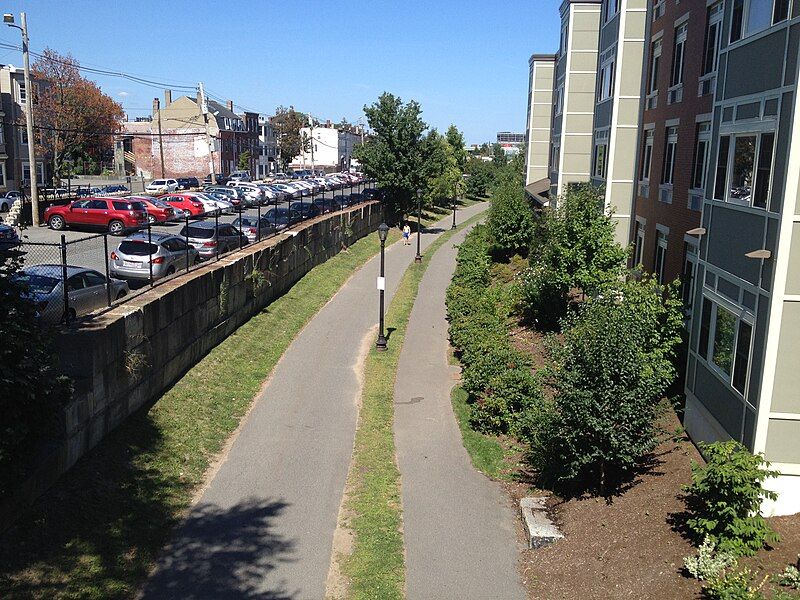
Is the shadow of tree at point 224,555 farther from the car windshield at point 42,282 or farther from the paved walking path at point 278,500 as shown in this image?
the car windshield at point 42,282

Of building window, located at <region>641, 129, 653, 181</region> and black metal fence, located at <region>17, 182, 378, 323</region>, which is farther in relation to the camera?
building window, located at <region>641, 129, 653, 181</region>

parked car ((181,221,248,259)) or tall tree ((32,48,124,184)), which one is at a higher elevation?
tall tree ((32,48,124,184))

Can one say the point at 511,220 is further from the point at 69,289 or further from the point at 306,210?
the point at 69,289

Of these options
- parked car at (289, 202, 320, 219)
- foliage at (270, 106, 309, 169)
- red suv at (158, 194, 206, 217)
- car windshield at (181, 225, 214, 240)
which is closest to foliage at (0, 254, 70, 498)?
car windshield at (181, 225, 214, 240)

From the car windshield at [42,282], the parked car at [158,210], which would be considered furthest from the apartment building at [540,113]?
the car windshield at [42,282]

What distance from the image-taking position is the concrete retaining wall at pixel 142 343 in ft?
37.4

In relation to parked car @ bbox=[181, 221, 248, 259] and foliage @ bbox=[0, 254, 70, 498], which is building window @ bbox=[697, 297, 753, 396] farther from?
parked car @ bbox=[181, 221, 248, 259]

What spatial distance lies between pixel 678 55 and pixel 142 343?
594 inches

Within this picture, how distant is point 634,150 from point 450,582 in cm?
1725

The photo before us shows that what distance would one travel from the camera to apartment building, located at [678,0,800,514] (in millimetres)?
9508

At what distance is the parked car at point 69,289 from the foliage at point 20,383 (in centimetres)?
335

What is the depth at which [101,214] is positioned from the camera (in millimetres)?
34875

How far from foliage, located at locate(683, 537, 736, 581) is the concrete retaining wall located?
8.48m

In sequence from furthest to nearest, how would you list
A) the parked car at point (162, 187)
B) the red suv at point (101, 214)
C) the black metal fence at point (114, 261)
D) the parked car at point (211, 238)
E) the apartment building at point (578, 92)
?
the parked car at point (162, 187), the red suv at point (101, 214), the apartment building at point (578, 92), the parked car at point (211, 238), the black metal fence at point (114, 261)
